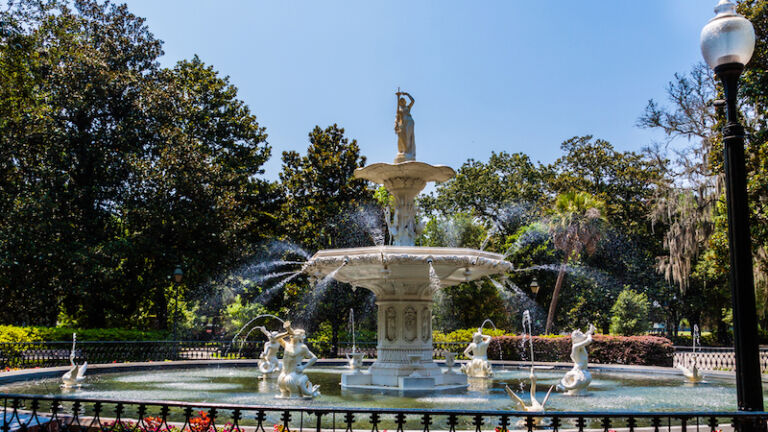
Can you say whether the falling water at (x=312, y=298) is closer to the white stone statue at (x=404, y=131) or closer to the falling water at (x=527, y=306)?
the falling water at (x=527, y=306)

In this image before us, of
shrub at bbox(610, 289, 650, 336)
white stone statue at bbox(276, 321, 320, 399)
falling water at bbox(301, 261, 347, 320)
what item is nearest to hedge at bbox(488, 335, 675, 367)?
falling water at bbox(301, 261, 347, 320)

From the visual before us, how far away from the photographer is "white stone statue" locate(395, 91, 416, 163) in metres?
14.1

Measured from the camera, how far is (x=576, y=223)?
32188 millimetres

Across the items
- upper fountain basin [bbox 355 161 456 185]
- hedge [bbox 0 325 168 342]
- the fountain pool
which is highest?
upper fountain basin [bbox 355 161 456 185]

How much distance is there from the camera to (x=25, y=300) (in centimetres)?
2655

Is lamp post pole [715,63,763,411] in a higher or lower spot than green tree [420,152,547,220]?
lower

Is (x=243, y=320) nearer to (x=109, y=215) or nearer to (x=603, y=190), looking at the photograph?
(x=109, y=215)

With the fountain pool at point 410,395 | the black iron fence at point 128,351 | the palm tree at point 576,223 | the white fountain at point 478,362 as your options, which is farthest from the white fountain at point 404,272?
the palm tree at point 576,223

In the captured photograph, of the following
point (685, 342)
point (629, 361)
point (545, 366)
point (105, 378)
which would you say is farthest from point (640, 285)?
point (105, 378)

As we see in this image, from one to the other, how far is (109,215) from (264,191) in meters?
8.51

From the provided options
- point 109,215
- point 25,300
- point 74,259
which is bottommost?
point 25,300

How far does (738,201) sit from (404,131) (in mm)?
9648

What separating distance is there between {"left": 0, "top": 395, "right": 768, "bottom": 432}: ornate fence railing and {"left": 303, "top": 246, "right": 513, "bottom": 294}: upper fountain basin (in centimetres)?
323

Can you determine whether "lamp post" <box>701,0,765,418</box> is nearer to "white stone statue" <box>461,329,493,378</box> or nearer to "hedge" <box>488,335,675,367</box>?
"white stone statue" <box>461,329,493,378</box>
